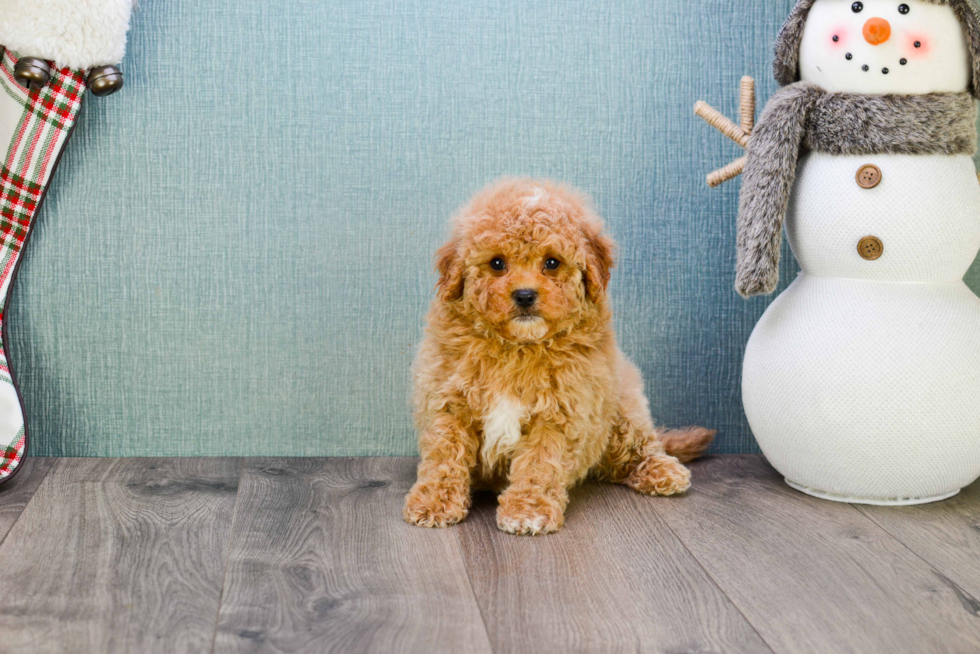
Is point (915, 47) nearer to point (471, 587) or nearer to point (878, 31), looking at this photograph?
point (878, 31)

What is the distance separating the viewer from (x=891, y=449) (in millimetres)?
1614

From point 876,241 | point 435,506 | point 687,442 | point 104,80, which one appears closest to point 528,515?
point 435,506

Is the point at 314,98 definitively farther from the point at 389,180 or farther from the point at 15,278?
the point at 15,278

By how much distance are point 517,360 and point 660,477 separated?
0.40 meters

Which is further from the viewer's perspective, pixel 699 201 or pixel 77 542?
pixel 699 201

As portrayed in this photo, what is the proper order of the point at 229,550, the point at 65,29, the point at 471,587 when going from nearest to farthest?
the point at 471,587 < the point at 229,550 < the point at 65,29

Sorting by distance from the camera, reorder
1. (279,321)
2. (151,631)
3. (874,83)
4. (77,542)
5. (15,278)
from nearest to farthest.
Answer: (151,631)
(77,542)
(874,83)
(15,278)
(279,321)

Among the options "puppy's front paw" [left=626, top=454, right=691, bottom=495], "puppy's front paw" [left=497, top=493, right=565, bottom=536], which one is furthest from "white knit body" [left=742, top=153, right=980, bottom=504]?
"puppy's front paw" [left=497, top=493, right=565, bottom=536]

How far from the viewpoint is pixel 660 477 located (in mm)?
1765

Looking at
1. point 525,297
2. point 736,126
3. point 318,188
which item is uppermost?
point 736,126

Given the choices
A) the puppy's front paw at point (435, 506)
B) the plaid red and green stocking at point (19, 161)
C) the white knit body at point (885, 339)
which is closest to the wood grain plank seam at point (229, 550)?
the puppy's front paw at point (435, 506)

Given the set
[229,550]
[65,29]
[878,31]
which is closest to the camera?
[229,550]

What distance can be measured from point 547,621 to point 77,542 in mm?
793

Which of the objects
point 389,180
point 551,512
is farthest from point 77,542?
point 389,180
